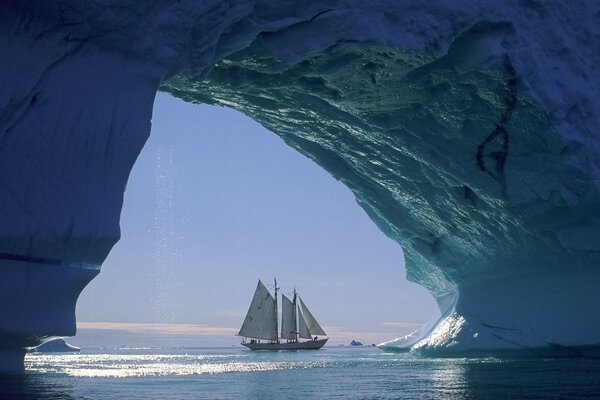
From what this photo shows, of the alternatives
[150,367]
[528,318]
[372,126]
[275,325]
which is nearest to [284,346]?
[275,325]

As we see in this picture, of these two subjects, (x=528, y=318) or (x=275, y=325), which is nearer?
(x=528, y=318)

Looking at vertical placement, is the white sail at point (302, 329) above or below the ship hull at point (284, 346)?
above

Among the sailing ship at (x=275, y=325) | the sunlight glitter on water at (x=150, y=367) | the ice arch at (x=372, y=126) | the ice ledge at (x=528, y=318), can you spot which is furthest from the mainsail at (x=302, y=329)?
the ice ledge at (x=528, y=318)

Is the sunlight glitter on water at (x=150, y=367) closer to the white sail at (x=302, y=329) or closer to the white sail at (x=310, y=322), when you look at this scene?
the white sail at (x=310, y=322)

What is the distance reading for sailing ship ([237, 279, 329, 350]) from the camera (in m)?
55.3

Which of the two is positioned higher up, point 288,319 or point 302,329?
point 288,319

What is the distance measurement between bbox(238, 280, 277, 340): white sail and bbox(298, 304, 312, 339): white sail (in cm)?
238

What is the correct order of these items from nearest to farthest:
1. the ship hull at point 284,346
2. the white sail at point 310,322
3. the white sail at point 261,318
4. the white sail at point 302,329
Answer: the white sail at point 261,318, the ship hull at point 284,346, the white sail at point 310,322, the white sail at point 302,329

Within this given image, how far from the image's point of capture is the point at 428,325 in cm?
2398

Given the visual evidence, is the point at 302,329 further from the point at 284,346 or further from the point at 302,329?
the point at 284,346

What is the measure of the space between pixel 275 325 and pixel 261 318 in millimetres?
2100

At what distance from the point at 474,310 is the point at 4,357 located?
1282cm

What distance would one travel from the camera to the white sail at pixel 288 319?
189 feet

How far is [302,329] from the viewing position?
58875 millimetres
